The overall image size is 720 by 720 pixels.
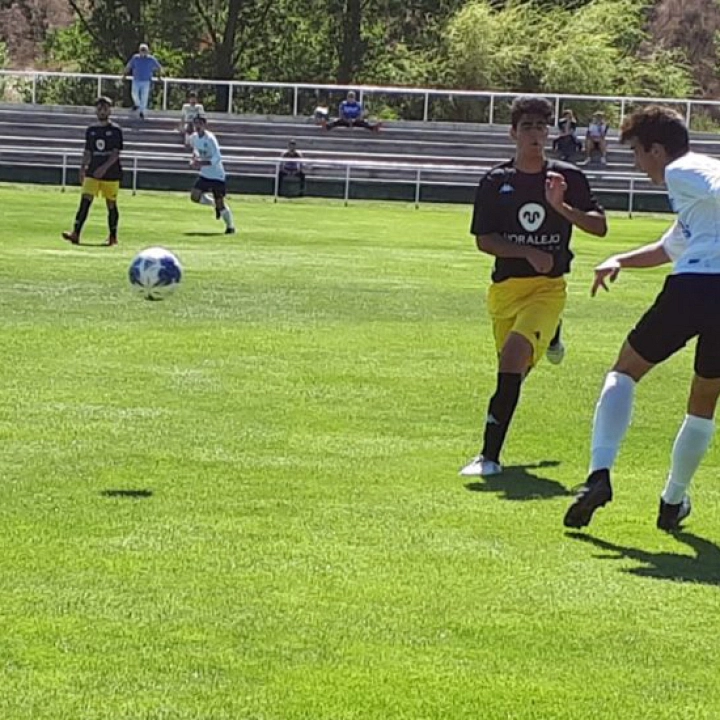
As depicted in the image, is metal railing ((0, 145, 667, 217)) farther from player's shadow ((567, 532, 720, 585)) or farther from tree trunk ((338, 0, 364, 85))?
player's shadow ((567, 532, 720, 585))

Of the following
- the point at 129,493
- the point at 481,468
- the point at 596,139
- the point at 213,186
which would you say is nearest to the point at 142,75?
the point at 596,139

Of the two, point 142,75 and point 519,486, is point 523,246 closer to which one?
point 519,486

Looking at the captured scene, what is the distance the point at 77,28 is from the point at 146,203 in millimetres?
33407

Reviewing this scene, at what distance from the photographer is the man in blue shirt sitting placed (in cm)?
4591

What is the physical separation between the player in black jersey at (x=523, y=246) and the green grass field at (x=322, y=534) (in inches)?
21.3

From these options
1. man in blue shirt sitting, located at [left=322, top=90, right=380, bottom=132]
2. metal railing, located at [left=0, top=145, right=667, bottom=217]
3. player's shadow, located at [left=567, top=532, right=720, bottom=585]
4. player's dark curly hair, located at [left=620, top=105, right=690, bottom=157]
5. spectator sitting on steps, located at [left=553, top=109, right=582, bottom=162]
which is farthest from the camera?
man in blue shirt sitting, located at [left=322, top=90, right=380, bottom=132]

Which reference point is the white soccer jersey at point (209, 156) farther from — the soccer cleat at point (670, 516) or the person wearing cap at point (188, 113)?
the soccer cleat at point (670, 516)

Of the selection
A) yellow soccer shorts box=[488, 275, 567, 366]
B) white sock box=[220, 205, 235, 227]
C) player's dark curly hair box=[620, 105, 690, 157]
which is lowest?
white sock box=[220, 205, 235, 227]

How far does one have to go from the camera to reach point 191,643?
5992 millimetres

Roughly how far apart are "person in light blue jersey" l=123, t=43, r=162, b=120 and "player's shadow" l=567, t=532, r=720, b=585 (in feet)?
125

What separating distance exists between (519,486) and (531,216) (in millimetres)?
1610

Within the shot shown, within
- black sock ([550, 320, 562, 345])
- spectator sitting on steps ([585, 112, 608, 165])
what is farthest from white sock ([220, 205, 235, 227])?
spectator sitting on steps ([585, 112, 608, 165])

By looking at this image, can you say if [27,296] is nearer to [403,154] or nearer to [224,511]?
[224,511]

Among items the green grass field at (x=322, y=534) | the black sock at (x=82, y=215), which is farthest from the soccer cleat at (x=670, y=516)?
the black sock at (x=82, y=215)
